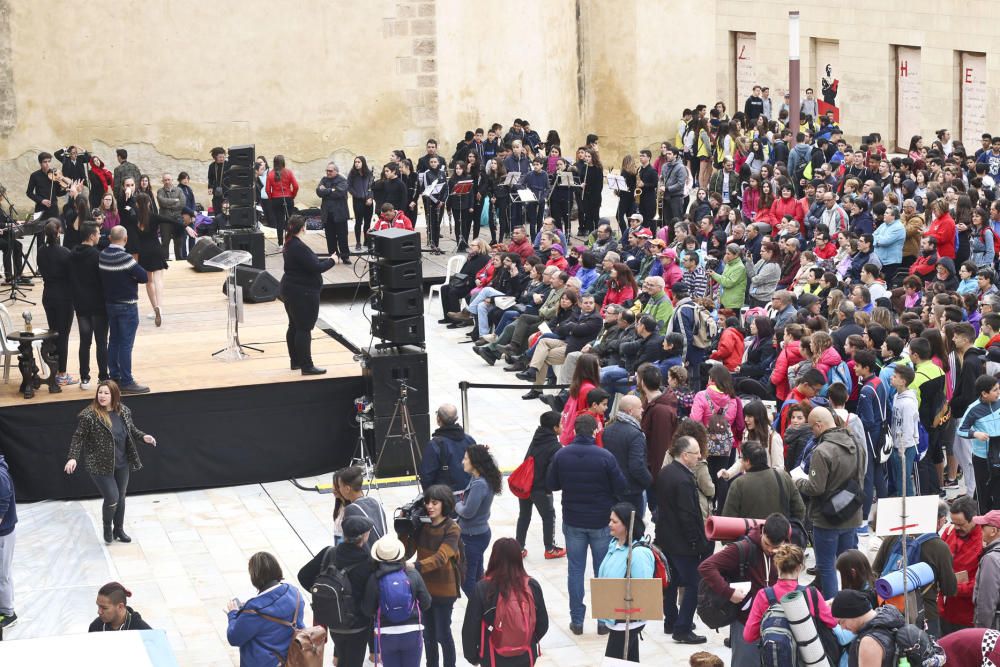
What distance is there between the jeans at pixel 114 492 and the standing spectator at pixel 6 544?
4.11 feet

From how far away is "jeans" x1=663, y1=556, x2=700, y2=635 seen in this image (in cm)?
996

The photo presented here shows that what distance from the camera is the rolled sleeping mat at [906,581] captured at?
8.12 meters

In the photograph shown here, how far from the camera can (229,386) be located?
45.8ft

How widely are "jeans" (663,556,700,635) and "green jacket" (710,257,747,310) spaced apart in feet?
23.6

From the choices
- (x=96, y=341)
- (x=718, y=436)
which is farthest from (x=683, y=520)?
(x=96, y=341)

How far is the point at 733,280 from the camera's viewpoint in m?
17.0

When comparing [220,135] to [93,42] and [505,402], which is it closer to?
[93,42]

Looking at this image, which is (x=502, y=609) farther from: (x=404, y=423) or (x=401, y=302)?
(x=401, y=302)

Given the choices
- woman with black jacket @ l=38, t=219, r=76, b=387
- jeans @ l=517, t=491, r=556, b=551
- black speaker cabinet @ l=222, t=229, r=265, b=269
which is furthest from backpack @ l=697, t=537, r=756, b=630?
black speaker cabinet @ l=222, t=229, r=265, b=269

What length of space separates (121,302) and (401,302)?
255 cm

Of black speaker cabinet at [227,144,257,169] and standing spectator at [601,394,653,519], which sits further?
black speaker cabinet at [227,144,257,169]

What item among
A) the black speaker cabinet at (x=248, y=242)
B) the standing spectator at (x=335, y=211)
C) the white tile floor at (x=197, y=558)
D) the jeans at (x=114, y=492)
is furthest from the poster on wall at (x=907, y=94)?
the jeans at (x=114, y=492)

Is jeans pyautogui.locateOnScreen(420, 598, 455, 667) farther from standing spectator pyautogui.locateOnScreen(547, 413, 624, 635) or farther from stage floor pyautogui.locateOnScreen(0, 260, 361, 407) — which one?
stage floor pyautogui.locateOnScreen(0, 260, 361, 407)

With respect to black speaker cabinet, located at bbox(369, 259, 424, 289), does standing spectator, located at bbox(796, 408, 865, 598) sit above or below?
below
